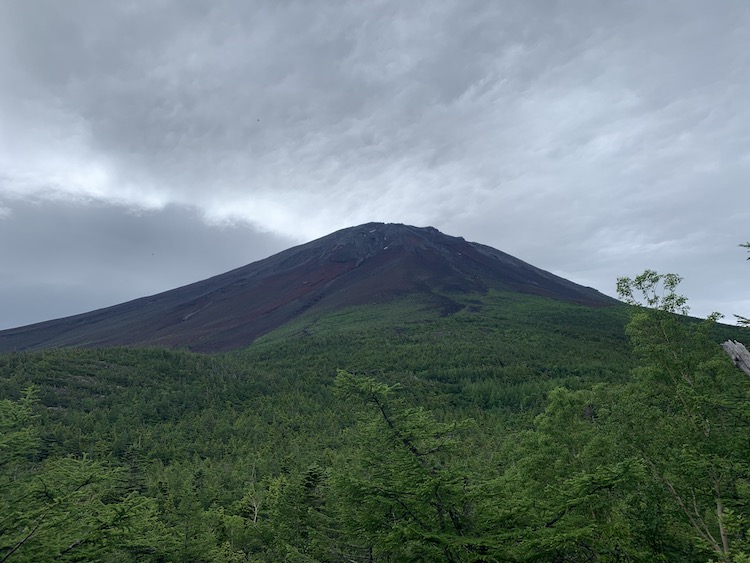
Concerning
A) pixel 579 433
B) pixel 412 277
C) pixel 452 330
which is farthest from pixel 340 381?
pixel 412 277

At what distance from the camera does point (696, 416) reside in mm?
11109

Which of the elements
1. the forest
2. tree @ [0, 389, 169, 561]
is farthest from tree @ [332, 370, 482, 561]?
tree @ [0, 389, 169, 561]

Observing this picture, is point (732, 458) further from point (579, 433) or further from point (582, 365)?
point (582, 365)

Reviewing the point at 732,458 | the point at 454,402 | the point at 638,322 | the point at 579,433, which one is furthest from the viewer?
the point at 454,402

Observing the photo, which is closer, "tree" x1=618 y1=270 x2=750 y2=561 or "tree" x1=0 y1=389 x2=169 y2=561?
"tree" x1=0 y1=389 x2=169 y2=561

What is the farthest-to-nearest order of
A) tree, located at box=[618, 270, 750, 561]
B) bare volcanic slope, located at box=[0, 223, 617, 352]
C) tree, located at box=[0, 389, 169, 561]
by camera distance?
bare volcanic slope, located at box=[0, 223, 617, 352], tree, located at box=[618, 270, 750, 561], tree, located at box=[0, 389, 169, 561]

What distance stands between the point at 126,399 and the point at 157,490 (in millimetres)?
50982

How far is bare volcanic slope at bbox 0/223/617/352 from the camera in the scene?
13600cm

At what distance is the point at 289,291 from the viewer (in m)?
158

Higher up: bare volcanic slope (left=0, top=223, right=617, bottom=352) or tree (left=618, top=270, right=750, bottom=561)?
bare volcanic slope (left=0, top=223, right=617, bottom=352)

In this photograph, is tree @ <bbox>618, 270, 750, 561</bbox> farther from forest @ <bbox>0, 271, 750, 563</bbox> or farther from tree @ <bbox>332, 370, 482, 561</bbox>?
tree @ <bbox>332, 370, 482, 561</bbox>

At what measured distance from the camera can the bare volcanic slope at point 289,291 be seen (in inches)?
5354

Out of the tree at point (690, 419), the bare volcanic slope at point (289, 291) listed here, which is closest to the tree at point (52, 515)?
the tree at point (690, 419)

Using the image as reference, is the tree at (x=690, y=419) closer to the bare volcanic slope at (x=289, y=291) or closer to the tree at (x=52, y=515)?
the tree at (x=52, y=515)
